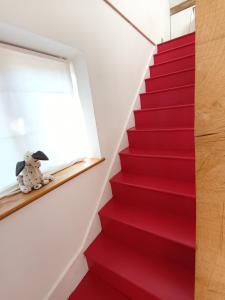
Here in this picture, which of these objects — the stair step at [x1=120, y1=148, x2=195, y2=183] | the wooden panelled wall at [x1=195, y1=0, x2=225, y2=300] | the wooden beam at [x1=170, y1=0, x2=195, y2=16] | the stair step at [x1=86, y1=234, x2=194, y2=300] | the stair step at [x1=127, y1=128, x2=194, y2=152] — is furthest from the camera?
the wooden beam at [x1=170, y1=0, x2=195, y2=16]

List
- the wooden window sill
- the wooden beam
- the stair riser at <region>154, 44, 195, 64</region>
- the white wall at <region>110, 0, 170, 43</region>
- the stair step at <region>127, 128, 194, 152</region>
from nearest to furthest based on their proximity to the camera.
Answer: the wooden window sill
the stair step at <region>127, 128, 194, 152</region>
the white wall at <region>110, 0, 170, 43</region>
the stair riser at <region>154, 44, 195, 64</region>
the wooden beam

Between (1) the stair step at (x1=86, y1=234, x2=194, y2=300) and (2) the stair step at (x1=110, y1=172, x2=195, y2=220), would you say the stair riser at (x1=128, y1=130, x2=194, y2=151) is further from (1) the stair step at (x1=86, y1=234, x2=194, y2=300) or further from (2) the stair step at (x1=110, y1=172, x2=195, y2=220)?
(1) the stair step at (x1=86, y1=234, x2=194, y2=300)

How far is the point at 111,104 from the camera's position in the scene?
1837 mm

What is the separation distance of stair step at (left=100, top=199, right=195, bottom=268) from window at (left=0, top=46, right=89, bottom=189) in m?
0.68

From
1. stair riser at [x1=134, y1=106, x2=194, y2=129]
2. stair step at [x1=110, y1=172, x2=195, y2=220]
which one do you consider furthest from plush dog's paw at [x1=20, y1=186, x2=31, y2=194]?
stair riser at [x1=134, y1=106, x2=194, y2=129]

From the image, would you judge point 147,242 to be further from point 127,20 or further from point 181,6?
point 181,6

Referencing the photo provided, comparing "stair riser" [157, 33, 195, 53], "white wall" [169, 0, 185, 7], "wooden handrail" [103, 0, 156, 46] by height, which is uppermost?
"white wall" [169, 0, 185, 7]

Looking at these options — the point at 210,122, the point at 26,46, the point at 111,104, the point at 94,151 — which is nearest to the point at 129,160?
the point at 94,151

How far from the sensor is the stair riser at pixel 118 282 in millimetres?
1152

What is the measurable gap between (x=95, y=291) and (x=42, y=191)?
2.91 feet

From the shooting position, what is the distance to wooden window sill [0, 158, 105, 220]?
952mm

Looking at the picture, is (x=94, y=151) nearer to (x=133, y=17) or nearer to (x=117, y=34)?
(x=117, y=34)

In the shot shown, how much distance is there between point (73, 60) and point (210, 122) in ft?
4.88

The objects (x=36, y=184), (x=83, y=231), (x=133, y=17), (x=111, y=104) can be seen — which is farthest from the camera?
(x=133, y=17)
